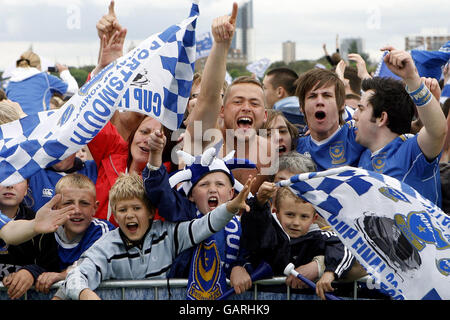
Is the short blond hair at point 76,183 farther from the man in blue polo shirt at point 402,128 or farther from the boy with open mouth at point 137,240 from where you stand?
the man in blue polo shirt at point 402,128

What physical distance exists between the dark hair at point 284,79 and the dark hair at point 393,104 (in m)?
3.35

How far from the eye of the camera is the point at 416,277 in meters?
3.41

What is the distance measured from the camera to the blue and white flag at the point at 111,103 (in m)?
3.98

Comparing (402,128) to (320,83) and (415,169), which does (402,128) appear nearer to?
(415,169)

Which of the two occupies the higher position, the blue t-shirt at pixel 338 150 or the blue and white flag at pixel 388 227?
the blue t-shirt at pixel 338 150

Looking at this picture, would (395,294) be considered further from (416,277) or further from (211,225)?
(211,225)

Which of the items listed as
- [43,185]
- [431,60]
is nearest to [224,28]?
[43,185]

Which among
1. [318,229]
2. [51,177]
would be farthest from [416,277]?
[51,177]

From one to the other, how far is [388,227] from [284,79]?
4763mm

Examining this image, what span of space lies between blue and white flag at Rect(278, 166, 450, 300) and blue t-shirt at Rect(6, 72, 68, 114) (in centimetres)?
636

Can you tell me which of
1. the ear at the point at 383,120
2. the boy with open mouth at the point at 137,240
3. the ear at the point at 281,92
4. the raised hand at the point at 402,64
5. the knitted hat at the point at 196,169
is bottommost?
the boy with open mouth at the point at 137,240

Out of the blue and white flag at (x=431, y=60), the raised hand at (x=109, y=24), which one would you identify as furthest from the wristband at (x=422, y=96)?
the blue and white flag at (x=431, y=60)

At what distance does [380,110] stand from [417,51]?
7.40ft

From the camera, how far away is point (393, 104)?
4621 millimetres
